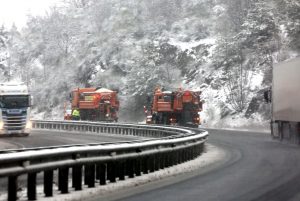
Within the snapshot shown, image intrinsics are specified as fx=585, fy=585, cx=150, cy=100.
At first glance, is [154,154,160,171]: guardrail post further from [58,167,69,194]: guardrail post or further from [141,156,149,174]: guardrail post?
[58,167,69,194]: guardrail post

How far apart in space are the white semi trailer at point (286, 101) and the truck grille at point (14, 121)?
15.9 metres

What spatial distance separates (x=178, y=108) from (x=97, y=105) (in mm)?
10887

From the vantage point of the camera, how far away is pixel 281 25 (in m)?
56.4

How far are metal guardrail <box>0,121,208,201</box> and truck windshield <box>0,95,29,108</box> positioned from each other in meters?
19.3

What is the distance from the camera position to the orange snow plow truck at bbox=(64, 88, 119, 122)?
5394 cm

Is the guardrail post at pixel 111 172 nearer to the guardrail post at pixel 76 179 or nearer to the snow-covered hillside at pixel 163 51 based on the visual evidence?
the guardrail post at pixel 76 179

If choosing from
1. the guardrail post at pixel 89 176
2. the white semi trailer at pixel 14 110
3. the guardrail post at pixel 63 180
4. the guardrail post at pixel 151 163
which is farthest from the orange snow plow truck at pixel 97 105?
the guardrail post at pixel 63 180

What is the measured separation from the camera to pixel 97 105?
5394 cm

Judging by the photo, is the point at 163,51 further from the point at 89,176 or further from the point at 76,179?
the point at 76,179

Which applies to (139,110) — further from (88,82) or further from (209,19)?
(209,19)

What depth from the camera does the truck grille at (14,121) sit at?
35.4m

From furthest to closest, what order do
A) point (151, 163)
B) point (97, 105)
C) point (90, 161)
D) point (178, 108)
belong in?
point (97, 105)
point (178, 108)
point (151, 163)
point (90, 161)

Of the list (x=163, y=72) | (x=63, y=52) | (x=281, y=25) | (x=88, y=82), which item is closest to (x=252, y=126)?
(x=281, y=25)

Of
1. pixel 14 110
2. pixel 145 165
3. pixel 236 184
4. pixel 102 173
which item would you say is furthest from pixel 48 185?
pixel 14 110
